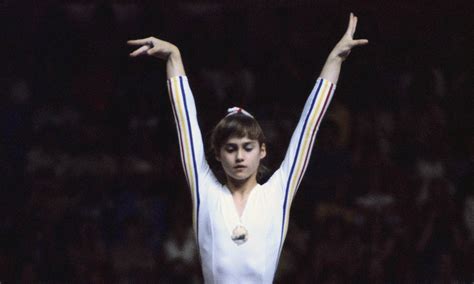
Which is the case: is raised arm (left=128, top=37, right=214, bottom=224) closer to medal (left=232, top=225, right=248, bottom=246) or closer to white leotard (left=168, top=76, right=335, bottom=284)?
white leotard (left=168, top=76, right=335, bottom=284)

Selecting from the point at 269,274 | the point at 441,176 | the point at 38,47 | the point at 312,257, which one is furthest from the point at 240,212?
the point at 38,47

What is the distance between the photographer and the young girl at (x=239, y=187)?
2924 mm

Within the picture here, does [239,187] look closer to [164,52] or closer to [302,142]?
[302,142]

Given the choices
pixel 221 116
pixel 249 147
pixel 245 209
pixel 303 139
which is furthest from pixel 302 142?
pixel 221 116

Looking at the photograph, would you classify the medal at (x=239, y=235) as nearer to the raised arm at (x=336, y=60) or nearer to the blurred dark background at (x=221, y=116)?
the raised arm at (x=336, y=60)

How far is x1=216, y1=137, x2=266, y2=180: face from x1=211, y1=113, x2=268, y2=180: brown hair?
15 mm

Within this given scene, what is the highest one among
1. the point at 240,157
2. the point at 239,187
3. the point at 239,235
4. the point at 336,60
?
the point at 336,60

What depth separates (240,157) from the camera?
296 cm

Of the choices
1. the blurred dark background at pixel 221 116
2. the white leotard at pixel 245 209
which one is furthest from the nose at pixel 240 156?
the blurred dark background at pixel 221 116

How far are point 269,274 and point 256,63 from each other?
1916mm

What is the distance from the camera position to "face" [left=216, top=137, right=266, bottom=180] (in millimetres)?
2969

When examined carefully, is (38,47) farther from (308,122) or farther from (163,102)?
(308,122)

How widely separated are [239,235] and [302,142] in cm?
36

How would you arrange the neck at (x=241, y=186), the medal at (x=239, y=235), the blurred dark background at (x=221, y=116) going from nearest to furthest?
the medal at (x=239, y=235), the neck at (x=241, y=186), the blurred dark background at (x=221, y=116)
